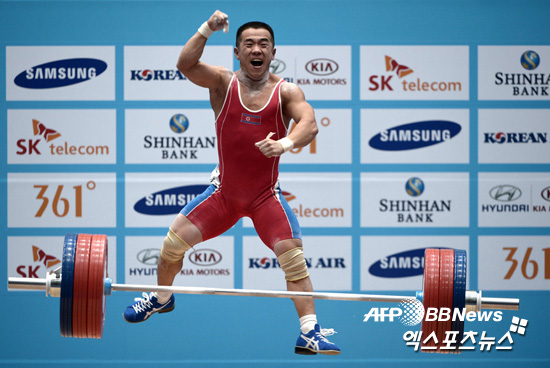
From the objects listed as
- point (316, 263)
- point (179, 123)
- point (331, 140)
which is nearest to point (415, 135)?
point (331, 140)

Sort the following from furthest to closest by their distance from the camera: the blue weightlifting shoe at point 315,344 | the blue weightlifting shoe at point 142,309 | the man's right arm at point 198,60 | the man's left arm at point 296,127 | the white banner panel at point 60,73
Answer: the white banner panel at point 60,73
the blue weightlifting shoe at point 142,309
the blue weightlifting shoe at point 315,344
the man's right arm at point 198,60
the man's left arm at point 296,127

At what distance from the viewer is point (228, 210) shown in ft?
12.4

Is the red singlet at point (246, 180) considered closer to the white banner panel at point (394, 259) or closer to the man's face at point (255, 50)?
the man's face at point (255, 50)

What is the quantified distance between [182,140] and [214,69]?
175 cm

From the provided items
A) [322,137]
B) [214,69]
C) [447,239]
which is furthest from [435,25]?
[214,69]

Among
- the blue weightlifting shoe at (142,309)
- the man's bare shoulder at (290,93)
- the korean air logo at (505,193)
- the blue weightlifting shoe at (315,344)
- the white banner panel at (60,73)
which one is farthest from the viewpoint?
the korean air logo at (505,193)

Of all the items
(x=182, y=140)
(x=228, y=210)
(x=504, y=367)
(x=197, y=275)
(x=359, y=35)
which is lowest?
(x=504, y=367)

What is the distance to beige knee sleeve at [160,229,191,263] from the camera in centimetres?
374

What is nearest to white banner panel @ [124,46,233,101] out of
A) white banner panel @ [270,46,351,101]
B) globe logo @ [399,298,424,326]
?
white banner panel @ [270,46,351,101]

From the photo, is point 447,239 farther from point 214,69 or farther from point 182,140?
point 214,69

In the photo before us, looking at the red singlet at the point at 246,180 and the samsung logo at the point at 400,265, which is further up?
the red singlet at the point at 246,180

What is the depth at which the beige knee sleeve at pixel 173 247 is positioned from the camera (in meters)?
3.74

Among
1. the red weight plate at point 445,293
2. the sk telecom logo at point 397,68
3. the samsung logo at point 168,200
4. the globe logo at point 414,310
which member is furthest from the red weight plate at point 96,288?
the sk telecom logo at point 397,68

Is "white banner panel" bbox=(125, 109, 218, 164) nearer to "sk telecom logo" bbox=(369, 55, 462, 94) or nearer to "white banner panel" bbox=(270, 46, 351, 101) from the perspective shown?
"white banner panel" bbox=(270, 46, 351, 101)
